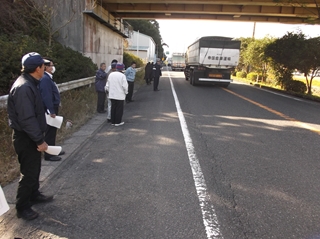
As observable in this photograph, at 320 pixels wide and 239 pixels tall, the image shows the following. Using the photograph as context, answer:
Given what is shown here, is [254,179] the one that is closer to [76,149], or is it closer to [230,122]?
[76,149]

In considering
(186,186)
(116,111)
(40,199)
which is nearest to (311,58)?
(116,111)

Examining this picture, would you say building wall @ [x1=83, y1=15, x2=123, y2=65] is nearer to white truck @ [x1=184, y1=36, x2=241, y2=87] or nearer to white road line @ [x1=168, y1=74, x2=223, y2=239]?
white truck @ [x1=184, y1=36, x2=241, y2=87]

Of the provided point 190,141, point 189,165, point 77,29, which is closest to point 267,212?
point 189,165

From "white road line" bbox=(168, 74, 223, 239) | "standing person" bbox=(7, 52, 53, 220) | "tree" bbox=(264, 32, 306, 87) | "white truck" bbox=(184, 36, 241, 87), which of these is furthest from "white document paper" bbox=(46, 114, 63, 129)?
"tree" bbox=(264, 32, 306, 87)

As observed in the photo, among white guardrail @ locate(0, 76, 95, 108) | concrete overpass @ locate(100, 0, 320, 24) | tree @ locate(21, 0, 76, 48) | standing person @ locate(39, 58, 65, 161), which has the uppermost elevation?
concrete overpass @ locate(100, 0, 320, 24)

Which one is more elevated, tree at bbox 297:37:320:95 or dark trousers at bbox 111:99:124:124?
tree at bbox 297:37:320:95

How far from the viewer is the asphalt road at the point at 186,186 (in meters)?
3.18

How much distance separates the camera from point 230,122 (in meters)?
8.39

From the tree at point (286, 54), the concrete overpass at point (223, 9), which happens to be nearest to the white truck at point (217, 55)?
the concrete overpass at point (223, 9)

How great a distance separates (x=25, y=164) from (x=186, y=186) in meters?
2.18

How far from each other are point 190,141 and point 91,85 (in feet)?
26.0

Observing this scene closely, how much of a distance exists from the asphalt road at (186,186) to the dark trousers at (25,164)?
0.83 ft

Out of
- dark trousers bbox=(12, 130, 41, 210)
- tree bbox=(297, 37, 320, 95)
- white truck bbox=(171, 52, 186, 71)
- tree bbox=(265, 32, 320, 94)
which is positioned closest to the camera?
dark trousers bbox=(12, 130, 41, 210)

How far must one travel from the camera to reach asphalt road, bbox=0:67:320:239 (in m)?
3.18
